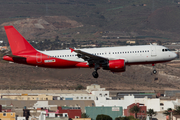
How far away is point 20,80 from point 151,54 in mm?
113229

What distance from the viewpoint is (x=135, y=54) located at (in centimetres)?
7344

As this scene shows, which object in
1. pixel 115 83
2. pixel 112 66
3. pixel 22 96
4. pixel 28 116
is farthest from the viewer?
pixel 115 83

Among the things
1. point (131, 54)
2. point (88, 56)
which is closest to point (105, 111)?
point (131, 54)

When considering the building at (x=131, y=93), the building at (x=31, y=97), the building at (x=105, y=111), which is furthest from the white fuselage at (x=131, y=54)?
the building at (x=131, y=93)

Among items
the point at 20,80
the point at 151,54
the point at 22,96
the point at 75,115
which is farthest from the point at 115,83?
the point at 151,54

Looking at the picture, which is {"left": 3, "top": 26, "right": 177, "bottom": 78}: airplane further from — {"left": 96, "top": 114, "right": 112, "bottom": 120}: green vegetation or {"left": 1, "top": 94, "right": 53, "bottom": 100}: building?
{"left": 1, "top": 94, "right": 53, "bottom": 100}: building

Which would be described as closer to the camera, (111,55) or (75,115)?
(111,55)

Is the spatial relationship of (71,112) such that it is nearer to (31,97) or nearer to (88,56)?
(31,97)

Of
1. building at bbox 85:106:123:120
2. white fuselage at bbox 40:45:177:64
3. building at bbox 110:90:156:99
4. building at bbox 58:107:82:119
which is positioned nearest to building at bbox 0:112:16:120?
building at bbox 58:107:82:119

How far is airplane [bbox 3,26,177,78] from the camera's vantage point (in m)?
73.4

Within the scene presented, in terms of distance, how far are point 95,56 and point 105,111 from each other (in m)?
72.1

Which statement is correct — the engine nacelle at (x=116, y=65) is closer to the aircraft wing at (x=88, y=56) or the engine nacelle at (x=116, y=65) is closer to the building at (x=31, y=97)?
the aircraft wing at (x=88, y=56)

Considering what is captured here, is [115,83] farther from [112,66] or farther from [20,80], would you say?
[112,66]

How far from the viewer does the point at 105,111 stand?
142375mm
